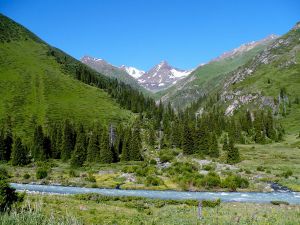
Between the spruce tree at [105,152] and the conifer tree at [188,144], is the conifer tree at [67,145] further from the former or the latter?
the conifer tree at [188,144]

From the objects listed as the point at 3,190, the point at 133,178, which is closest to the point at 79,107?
the point at 133,178

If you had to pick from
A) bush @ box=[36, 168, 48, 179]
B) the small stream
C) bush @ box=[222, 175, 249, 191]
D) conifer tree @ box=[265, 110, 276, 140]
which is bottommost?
the small stream

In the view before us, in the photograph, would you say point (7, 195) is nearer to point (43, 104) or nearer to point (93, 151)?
point (93, 151)

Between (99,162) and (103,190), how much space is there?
130 feet

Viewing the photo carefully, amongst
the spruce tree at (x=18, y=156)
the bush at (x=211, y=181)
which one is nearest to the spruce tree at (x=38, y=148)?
the spruce tree at (x=18, y=156)

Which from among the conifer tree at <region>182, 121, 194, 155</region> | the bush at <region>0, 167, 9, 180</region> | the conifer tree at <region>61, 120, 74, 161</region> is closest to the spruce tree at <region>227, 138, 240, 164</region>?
the conifer tree at <region>182, 121, 194, 155</region>

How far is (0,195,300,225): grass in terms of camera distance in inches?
892

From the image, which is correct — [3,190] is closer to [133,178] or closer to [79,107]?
[133,178]

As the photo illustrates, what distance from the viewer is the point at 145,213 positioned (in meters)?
37.6

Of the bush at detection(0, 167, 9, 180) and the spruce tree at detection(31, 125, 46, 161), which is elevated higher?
the spruce tree at detection(31, 125, 46, 161)

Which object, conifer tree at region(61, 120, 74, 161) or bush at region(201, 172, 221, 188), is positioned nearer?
bush at region(201, 172, 221, 188)

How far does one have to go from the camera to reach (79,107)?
177750 millimetres

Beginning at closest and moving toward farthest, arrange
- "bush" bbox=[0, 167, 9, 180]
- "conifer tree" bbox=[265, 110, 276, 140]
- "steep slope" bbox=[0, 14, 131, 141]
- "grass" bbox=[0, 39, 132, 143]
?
"bush" bbox=[0, 167, 9, 180], "steep slope" bbox=[0, 14, 131, 141], "grass" bbox=[0, 39, 132, 143], "conifer tree" bbox=[265, 110, 276, 140]

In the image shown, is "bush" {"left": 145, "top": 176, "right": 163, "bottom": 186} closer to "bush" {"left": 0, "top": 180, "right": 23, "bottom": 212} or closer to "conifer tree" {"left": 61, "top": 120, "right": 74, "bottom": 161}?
"bush" {"left": 0, "top": 180, "right": 23, "bottom": 212}
